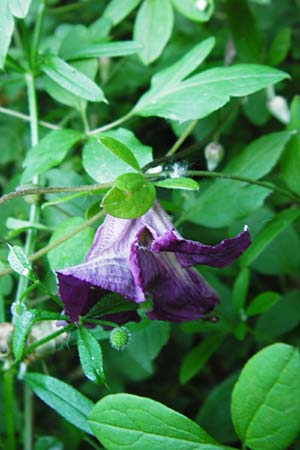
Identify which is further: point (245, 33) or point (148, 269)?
point (245, 33)

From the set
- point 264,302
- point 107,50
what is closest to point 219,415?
point 264,302

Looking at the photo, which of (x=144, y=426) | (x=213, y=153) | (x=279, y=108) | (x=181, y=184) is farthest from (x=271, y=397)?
(x=279, y=108)

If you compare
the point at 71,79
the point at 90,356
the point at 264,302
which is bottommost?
the point at 264,302

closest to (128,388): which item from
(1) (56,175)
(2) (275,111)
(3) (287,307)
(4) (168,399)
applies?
(4) (168,399)

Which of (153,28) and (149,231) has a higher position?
(153,28)

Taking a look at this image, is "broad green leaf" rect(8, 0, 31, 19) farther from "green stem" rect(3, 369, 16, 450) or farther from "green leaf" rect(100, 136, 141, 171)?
"green stem" rect(3, 369, 16, 450)

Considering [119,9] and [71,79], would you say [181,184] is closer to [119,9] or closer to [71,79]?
[71,79]

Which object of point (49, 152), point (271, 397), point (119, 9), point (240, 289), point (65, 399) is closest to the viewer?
point (271, 397)

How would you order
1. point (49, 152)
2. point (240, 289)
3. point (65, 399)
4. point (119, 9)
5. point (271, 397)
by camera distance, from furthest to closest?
point (119, 9) → point (240, 289) → point (49, 152) → point (65, 399) → point (271, 397)

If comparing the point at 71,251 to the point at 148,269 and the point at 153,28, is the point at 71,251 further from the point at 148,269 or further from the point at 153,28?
the point at 153,28
